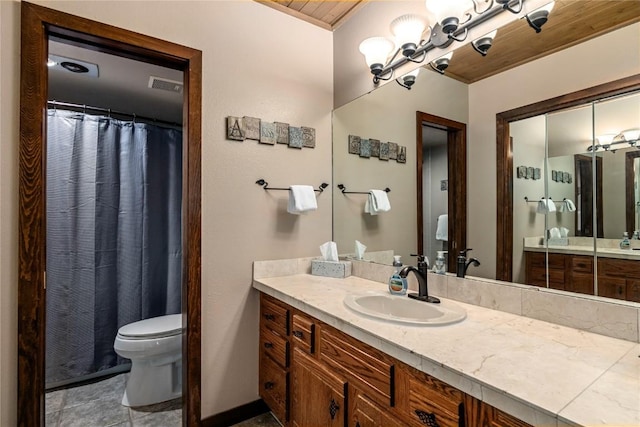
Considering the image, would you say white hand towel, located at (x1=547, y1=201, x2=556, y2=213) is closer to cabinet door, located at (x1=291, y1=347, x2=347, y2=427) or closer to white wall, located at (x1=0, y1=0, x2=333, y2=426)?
cabinet door, located at (x1=291, y1=347, x2=347, y2=427)

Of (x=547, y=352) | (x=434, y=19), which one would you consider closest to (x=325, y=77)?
(x=434, y=19)

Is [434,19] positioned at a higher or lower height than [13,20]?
higher

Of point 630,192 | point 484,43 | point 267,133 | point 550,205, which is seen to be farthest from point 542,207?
point 267,133

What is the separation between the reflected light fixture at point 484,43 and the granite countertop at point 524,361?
3.60 feet

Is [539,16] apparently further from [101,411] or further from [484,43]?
[101,411]

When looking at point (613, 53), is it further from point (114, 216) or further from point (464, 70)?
point (114, 216)

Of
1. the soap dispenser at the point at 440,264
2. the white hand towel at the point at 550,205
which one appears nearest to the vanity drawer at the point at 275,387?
the soap dispenser at the point at 440,264

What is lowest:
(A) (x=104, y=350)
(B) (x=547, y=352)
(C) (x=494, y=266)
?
(A) (x=104, y=350)

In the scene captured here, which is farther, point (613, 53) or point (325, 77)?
point (325, 77)

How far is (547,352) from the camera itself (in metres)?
0.89

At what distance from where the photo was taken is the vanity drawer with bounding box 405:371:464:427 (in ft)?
2.71

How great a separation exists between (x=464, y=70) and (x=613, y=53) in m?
0.54

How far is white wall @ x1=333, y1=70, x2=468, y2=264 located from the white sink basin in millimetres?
345

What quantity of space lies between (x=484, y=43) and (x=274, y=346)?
1770 millimetres
